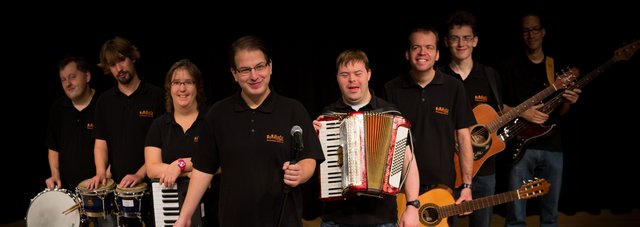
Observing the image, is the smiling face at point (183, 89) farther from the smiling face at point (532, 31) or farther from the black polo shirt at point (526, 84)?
the smiling face at point (532, 31)

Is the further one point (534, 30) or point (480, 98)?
point (534, 30)

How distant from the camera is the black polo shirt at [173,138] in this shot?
12.9 ft

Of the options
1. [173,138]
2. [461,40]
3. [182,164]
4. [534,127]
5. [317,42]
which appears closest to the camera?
[182,164]

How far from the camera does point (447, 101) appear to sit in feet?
13.1

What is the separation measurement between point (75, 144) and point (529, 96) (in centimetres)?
335

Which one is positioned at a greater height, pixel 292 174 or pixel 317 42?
pixel 317 42

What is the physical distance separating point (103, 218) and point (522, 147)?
9.78 feet

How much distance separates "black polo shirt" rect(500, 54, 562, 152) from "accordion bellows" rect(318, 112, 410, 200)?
6.04 feet

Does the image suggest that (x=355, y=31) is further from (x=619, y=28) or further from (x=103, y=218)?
(x=103, y=218)

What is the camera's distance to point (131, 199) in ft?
13.4

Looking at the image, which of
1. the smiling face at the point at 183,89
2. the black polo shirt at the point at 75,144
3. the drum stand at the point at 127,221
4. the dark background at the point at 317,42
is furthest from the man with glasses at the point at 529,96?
the black polo shirt at the point at 75,144

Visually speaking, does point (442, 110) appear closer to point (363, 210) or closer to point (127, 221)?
point (363, 210)

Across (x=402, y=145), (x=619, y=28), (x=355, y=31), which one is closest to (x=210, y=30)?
(x=355, y=31)

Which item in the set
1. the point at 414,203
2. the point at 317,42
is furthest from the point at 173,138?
the point at 317,42
